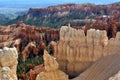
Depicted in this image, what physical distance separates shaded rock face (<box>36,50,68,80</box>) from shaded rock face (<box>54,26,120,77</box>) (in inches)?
92.7

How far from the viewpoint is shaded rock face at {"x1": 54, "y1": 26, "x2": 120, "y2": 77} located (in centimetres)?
2884

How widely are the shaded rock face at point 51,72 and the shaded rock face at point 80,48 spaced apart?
2.36 m

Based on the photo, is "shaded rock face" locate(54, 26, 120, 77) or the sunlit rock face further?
"shaded rock face" locate(54, 26, 120, 77)

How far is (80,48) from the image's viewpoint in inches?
1183

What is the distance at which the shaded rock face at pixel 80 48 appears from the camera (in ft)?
94.6

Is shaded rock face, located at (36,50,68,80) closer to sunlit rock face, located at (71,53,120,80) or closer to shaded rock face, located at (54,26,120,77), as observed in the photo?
sunlit rock face, located at (71,53,120,80)

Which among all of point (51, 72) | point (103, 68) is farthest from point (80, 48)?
point (103, 68)

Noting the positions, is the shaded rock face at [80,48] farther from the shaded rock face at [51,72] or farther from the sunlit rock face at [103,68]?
the shaded rock face at [51,72]

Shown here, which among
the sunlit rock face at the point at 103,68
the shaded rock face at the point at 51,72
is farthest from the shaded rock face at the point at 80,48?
the shaded rock face at the point at 51,72

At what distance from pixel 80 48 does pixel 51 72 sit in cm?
343

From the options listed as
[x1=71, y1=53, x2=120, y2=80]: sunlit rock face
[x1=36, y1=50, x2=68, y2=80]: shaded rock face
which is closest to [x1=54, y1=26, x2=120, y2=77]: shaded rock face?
[x1=71, y1=53, x2=120, y2=80]: sunlit rock face

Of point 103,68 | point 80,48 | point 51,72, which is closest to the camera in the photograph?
point 103,68

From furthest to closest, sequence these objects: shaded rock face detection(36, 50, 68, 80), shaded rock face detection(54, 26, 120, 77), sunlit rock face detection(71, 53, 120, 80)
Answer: shaded rock face detection(54, 26, 120, 77) → shaded rock face detection(36, 50, 68, 80) → sunlit rock face detection(71, 53, 120, 80)

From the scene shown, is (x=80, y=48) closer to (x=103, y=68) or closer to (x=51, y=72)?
(x=51, y=72)
